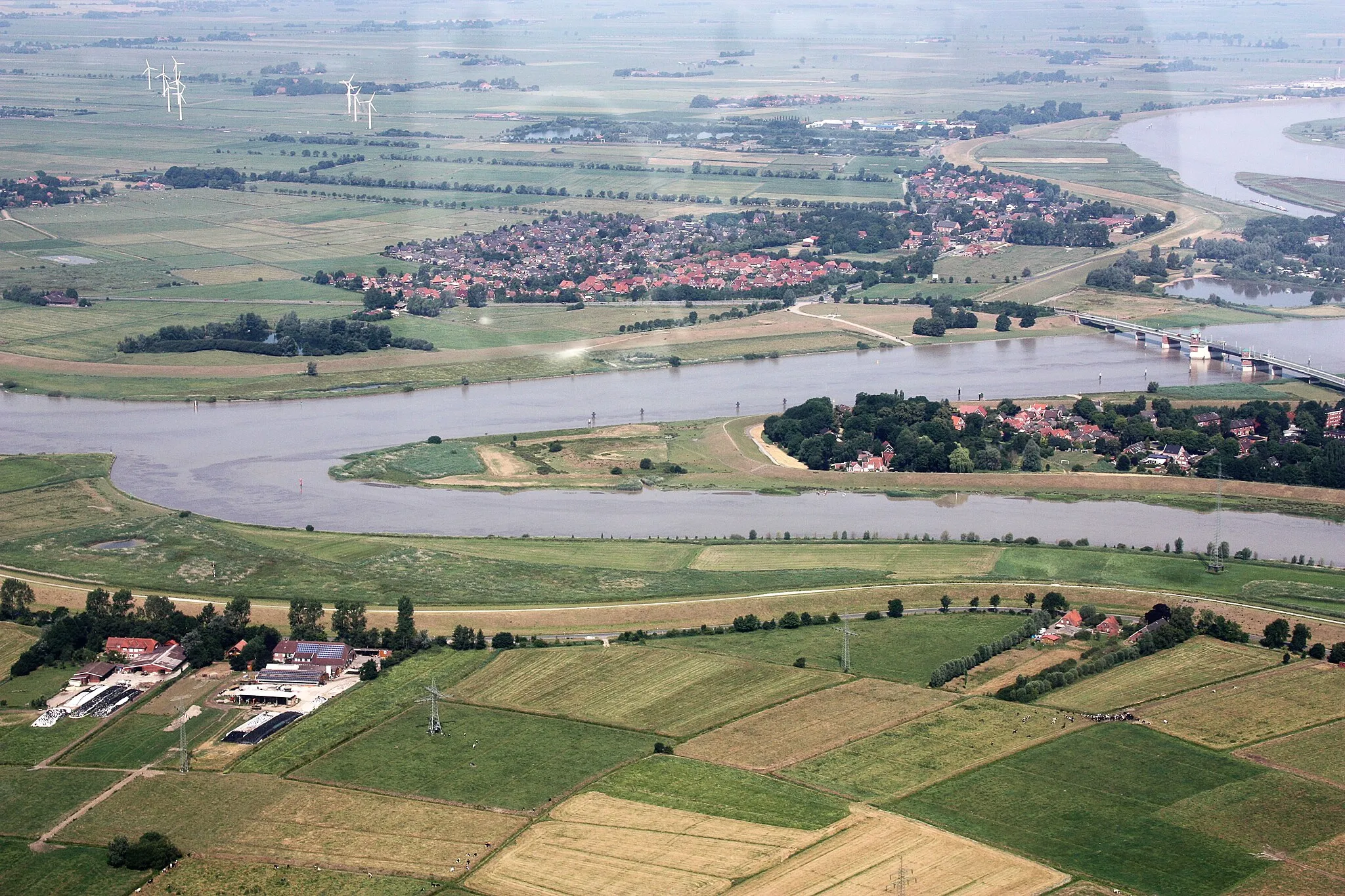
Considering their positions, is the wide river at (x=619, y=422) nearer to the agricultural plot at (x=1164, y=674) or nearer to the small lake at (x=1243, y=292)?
the small lake at (x=1243, y=292)

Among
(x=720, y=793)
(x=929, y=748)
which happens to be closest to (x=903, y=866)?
(x=720, y=793)

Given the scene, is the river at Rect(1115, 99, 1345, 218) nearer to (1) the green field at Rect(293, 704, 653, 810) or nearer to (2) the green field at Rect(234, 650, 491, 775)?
(2) the green field at Rect(234, 650, 491, 775)

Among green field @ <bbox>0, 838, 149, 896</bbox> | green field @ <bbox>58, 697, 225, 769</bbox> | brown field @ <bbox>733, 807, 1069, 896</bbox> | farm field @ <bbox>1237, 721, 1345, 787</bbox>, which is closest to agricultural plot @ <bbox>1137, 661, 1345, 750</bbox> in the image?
farm field @ <bbox>1237, 721, 1345, 787</bbox>

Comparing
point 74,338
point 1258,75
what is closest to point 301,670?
point 74,338

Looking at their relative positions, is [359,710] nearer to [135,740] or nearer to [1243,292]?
[135,740]

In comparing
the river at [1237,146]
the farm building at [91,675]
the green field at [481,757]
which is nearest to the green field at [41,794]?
the green field at [481,757]

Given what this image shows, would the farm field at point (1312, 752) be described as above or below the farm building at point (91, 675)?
above
